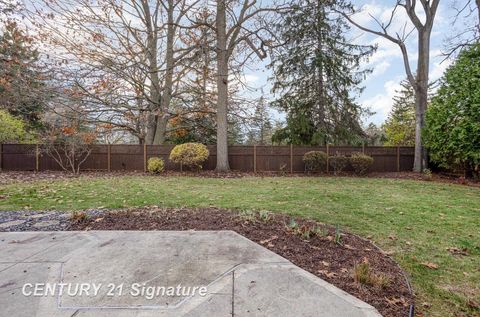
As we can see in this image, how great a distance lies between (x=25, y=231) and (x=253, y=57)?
1083 centimetres

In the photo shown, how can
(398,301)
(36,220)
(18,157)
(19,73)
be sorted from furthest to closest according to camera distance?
(18,157) < (19,73) < (36,220) < (398,301)

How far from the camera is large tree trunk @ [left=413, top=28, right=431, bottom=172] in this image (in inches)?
467

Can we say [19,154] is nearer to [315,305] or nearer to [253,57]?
[253,57]

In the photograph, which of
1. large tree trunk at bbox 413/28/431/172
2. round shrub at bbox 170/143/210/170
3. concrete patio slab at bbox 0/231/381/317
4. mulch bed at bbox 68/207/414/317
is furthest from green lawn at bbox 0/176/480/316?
large tree trunk at bbox 413/28/431/172

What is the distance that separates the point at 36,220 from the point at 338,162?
10511 millimetres

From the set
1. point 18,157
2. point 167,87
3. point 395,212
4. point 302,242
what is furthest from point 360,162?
point 18,157

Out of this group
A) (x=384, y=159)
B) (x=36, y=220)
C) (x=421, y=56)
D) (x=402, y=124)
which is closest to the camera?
(x=36, y=220)

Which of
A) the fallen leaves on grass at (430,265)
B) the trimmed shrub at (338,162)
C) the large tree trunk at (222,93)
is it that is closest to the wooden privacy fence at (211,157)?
the trimmed shrub at (338,162)

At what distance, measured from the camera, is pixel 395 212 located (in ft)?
15.9

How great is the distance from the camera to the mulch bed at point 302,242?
2.18 meters

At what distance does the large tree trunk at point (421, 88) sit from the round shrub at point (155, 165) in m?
11.1

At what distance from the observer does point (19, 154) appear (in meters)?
12.1

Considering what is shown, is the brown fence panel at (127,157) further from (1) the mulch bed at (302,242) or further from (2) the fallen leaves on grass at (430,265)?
(2) the fallen leaves on grass at (430,265)

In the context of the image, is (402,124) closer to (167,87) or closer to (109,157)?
(167,87)
